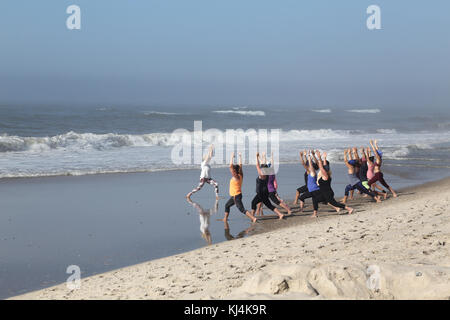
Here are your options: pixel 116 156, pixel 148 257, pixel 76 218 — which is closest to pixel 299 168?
pixel 116 156

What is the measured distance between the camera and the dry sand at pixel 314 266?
528cm

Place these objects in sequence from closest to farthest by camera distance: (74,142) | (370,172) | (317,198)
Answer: (317,198)
(370,172)
(74,142)

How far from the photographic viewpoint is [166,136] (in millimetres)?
34812

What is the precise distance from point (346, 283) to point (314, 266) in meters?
0.45

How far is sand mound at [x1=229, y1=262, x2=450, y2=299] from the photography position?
5.12m

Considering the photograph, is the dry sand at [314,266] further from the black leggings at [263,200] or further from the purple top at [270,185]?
the purple top at [270,185]

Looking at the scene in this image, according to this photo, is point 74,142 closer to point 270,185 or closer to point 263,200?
point 270,185

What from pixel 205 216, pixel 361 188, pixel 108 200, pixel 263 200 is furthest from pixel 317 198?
pixel 108 200

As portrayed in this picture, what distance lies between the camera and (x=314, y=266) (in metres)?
5.73
